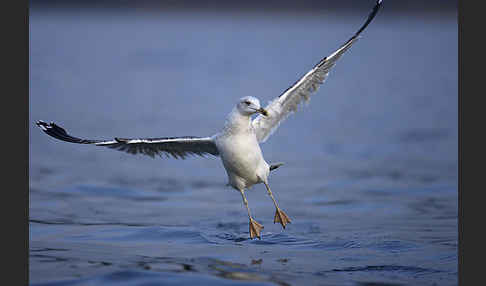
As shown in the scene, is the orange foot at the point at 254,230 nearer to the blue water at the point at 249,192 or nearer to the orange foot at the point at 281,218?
the blue water at the point at 249,192

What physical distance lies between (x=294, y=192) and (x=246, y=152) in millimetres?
5025

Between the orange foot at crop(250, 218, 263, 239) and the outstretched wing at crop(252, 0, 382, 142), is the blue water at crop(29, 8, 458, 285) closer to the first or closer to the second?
the orange foot at crop(250, 218, 263, 239)

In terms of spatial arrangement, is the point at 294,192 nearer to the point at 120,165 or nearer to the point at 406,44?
the point at 120,165

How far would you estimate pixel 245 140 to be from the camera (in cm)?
1026

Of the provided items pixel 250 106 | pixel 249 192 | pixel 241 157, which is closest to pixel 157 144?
pixel 241 157

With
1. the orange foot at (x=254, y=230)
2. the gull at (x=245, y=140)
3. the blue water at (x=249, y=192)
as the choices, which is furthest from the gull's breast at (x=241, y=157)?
the blue water at (x=249, y=192)

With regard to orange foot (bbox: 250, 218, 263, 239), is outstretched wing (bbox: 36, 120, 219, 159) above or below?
above

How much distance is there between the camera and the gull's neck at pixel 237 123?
10116 millimetres

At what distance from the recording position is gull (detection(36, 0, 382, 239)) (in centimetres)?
1021

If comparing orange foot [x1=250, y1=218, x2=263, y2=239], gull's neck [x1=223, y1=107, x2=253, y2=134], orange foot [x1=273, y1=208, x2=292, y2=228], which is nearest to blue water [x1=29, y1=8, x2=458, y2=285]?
orange foot [x1=250, y1=218, x2=263, y2=239]

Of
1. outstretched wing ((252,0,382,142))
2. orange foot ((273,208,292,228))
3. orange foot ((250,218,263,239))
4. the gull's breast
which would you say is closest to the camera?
the gull's breast

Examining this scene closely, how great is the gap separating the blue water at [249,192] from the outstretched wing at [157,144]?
1312 millimetres

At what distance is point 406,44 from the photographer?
5712 centimetres

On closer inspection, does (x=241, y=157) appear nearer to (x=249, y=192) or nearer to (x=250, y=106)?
(x=250, y=106)
